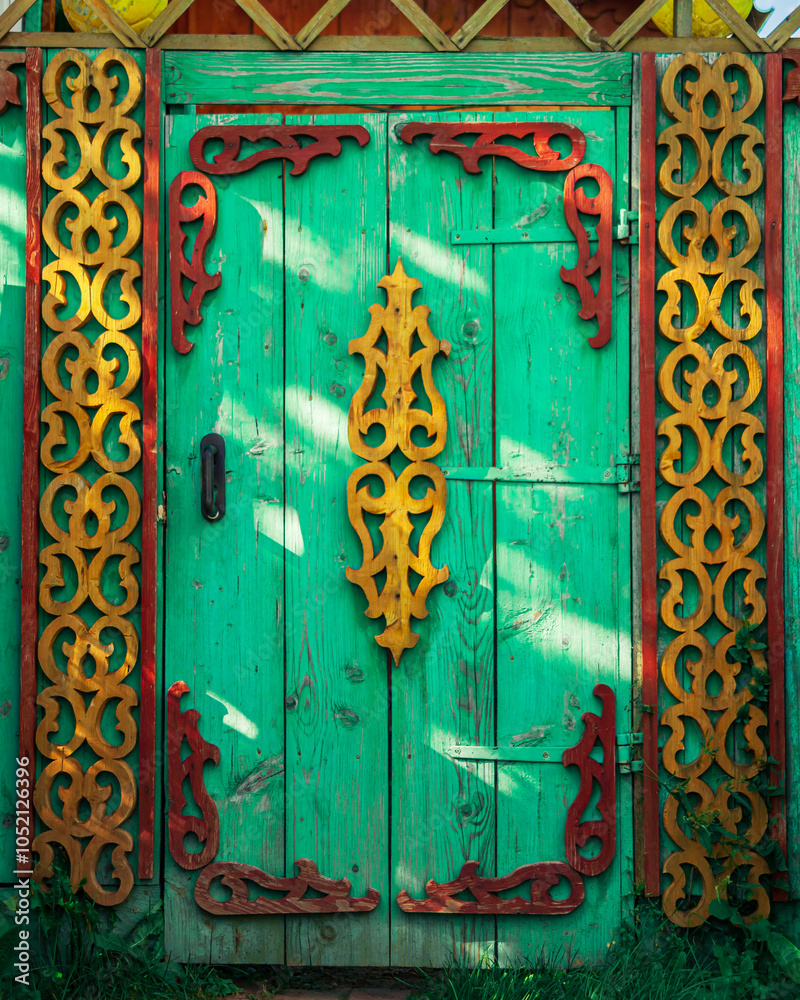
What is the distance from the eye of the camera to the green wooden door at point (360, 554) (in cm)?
222

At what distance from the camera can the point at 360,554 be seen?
2238 millimetres

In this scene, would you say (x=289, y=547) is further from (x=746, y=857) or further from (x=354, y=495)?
(x=746, y=857)

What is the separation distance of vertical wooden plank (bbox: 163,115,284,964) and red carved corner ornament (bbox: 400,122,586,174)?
46 centimetres

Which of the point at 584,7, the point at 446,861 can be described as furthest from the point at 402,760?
the point at 584,7

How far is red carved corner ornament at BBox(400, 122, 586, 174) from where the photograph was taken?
2195 mm

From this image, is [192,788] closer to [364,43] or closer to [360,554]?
[360,554]

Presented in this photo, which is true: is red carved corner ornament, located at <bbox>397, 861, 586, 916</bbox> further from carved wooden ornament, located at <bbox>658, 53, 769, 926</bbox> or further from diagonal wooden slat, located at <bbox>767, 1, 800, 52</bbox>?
diagonal wooden slat, located at <bbox>767, 1, 800, 52</bbox>

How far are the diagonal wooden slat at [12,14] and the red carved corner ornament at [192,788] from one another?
6.51 ft

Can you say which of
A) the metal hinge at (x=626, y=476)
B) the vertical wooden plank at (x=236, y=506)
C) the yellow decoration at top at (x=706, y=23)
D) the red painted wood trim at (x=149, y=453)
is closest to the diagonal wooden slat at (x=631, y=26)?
the yellow decoration at top at (x=706, y=23)

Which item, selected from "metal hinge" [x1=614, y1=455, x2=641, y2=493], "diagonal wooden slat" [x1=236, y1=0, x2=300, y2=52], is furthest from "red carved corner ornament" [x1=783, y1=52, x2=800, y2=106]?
"diagonal wooden slat" [x1=236, y1=0, x2=300, y2=52]

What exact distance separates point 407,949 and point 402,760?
547mm

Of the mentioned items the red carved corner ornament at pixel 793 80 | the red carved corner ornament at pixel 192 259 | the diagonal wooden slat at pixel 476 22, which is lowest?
the red carved corner ornament at pixel 192 259

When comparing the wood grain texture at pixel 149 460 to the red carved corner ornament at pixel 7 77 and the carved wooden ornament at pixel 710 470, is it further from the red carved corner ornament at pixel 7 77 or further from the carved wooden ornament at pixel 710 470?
the carved wooden ornament at pixel 710 470

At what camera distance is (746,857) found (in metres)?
2.14
